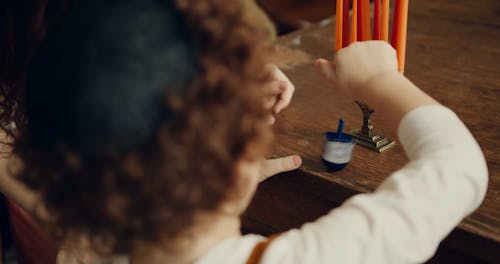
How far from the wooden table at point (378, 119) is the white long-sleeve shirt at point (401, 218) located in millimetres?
154

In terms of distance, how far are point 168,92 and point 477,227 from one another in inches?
19.2

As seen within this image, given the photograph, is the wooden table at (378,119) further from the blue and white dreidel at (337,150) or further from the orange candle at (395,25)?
the orange candle at (395,25)

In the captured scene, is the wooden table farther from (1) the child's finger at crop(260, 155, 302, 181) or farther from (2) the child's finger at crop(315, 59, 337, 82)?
(2) the child's finger at crop(315, 59, 337, 82)

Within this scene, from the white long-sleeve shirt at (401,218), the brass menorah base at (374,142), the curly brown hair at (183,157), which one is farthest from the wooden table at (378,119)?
the curly brown hair at (183,157)

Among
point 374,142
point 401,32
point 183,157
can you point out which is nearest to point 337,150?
point 374,142

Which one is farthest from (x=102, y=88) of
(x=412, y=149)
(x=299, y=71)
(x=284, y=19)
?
(x=284, y=19)

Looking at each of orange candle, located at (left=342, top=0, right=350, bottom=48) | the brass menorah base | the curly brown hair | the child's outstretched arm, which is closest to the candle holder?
the brass menorah base

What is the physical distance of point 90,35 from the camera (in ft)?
1.73

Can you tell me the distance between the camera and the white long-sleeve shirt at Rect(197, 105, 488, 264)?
1.98 feet

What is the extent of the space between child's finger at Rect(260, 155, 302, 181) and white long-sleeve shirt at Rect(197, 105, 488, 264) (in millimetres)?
269

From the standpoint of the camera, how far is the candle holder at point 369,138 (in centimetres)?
93

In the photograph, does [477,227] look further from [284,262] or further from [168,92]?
[168,92]

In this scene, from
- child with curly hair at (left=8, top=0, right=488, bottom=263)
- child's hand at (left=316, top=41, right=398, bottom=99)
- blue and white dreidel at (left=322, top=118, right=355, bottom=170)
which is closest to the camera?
Result: child with curly hair at (left=8, top=0, right=488, bottom=263)

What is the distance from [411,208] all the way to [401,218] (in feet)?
0.05
